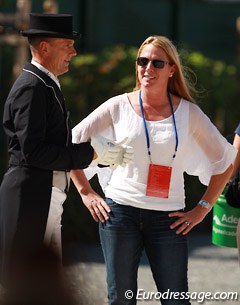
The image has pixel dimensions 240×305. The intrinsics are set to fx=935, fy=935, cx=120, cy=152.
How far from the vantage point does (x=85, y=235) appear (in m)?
9.02

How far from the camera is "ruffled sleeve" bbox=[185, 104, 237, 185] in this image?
4609 mm

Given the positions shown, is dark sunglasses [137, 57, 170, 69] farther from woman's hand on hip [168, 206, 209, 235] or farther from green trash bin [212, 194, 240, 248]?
green trash bin [212, 194, 240, 248]

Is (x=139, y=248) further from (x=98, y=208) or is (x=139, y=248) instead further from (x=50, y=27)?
(x=50, y=27)

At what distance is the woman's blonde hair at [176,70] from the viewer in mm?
4598

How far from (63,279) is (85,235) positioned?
5.47 meters

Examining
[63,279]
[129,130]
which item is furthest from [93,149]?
[63,279]

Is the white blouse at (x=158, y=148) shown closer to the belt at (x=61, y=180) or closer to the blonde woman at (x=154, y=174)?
the blonde woman at (x=154, y=174)

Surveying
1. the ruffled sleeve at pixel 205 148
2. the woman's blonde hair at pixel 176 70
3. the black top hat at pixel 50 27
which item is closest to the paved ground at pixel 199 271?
the ruffled sleeve at pixel 205 148

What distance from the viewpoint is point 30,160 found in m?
4.02

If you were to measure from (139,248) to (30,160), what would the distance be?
0.84m

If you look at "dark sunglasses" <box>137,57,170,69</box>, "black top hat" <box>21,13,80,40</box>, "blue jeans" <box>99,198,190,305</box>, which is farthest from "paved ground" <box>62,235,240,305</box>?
"black top hat" <box>21,13,80,40</box>

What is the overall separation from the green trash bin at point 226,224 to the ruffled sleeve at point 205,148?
0.88 m

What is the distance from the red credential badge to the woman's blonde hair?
45 cm

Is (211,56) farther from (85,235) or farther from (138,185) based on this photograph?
(138,185)
